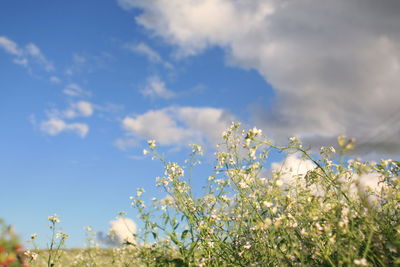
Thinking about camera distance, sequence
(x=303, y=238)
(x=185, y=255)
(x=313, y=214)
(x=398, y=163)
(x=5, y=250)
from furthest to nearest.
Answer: (x=185, y=255), (x=398, y=163), (x=303, y=238), (x=313, y=214), (x=5, y=250)

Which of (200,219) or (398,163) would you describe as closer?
(398,163)

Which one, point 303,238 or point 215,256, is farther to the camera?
point 215,256

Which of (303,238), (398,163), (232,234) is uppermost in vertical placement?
(398,163)

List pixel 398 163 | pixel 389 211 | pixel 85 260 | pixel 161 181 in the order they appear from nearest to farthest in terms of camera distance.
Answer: pixel 389 211
pixel 398 163
pixel 161 181
pixel 85 260

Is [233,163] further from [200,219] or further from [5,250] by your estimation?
[5,250]

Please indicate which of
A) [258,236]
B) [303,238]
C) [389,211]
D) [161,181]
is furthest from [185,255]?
[389,211]

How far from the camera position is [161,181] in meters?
5.90

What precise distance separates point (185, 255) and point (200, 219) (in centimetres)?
59

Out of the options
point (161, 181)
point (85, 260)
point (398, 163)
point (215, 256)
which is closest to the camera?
point (398, 163)

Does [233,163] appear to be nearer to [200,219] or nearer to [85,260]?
[200,219]

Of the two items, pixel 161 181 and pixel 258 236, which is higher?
pixel 161 181

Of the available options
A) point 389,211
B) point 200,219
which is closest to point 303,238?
point 389,211

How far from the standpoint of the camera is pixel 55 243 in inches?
212

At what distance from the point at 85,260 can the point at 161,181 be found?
4.37 meters
